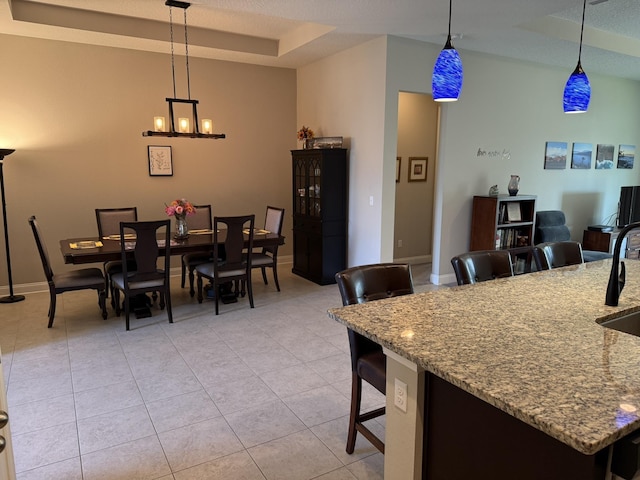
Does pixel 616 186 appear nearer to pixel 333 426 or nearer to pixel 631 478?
pixel 333 426

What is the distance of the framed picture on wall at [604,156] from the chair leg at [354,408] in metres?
6.87

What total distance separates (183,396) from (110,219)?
2902mm

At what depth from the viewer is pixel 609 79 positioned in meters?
7.04

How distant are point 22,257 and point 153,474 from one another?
430 cm

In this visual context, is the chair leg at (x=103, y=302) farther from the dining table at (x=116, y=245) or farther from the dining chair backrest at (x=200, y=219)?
the dining chair backrest at (x=200, y=219)

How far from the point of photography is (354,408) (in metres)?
2.32

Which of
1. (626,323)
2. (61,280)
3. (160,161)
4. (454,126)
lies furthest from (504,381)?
(160,161)

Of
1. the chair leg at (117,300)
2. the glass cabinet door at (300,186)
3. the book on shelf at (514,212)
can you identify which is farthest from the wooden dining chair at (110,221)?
the book on shelf at (514,212)

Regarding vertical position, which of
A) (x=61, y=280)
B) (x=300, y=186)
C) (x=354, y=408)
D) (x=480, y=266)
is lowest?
(x=354, y=408)

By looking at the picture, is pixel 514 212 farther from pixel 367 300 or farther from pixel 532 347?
pixel 532 347

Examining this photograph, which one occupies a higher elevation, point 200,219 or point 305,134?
point 305,134

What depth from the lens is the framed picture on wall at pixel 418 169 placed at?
6812mm

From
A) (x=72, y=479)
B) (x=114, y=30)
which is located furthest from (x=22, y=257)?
(x=72, y=479)

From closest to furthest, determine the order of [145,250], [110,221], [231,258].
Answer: [145,250] < [231,258] < [110,221]
